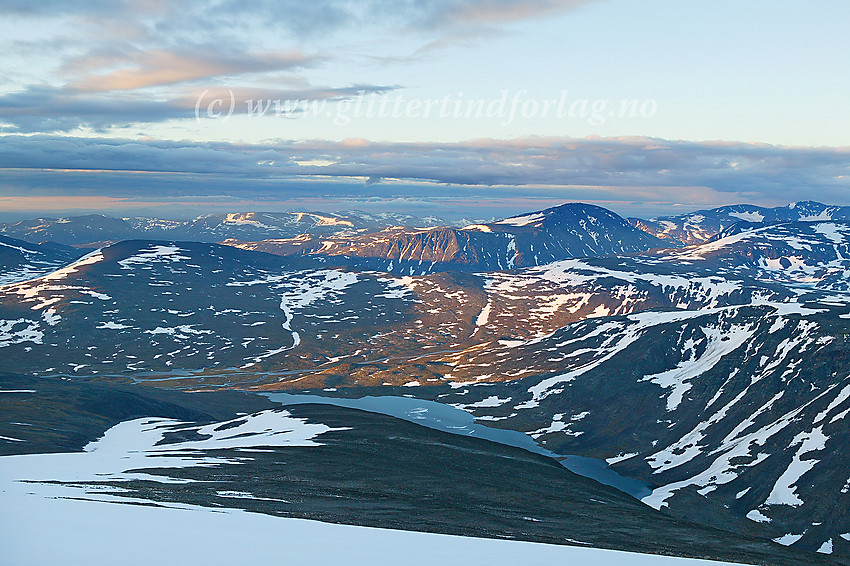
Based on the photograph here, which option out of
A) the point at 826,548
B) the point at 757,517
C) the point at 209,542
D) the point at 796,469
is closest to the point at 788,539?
the point at 826,548

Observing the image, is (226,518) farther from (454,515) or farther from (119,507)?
(454,515)

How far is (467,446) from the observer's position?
17612 cm

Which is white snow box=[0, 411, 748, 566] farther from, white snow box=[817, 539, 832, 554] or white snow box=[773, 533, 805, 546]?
white snow box=[773, 533, 805, 546]

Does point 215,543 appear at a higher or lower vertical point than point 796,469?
higher

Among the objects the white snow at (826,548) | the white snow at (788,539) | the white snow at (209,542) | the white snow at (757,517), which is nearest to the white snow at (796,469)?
the white snow at (757,517)

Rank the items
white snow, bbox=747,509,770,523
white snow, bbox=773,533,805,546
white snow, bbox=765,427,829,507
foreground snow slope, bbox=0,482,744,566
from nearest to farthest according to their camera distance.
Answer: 1. foreground snow slope, bbox=0,482,744,566
2. white snow, bbox=773,533,805,546
3. white snow, bbox=747,509,770,523
4. white snow, bbox=765,427,829,507

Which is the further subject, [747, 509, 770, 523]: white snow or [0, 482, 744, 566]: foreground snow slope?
[747, 509, 770, 523]: white snow

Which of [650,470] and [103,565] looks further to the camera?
[650,470]

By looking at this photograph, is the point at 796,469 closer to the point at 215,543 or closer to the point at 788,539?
the point at 788,539

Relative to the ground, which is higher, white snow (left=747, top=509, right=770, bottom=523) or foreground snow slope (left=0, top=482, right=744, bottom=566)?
foreground snow slope (left=0, top=482, right=744, bottom=566)

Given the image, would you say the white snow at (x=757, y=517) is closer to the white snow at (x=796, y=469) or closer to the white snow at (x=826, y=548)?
the white snow at (x=796, y=469)

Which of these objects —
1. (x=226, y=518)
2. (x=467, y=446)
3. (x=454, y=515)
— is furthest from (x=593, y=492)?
(x=226, y=518)

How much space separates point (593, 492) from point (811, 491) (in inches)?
1981

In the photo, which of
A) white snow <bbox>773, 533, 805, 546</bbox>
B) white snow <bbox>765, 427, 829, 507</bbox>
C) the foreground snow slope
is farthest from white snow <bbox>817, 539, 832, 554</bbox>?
the foreground snow slope
